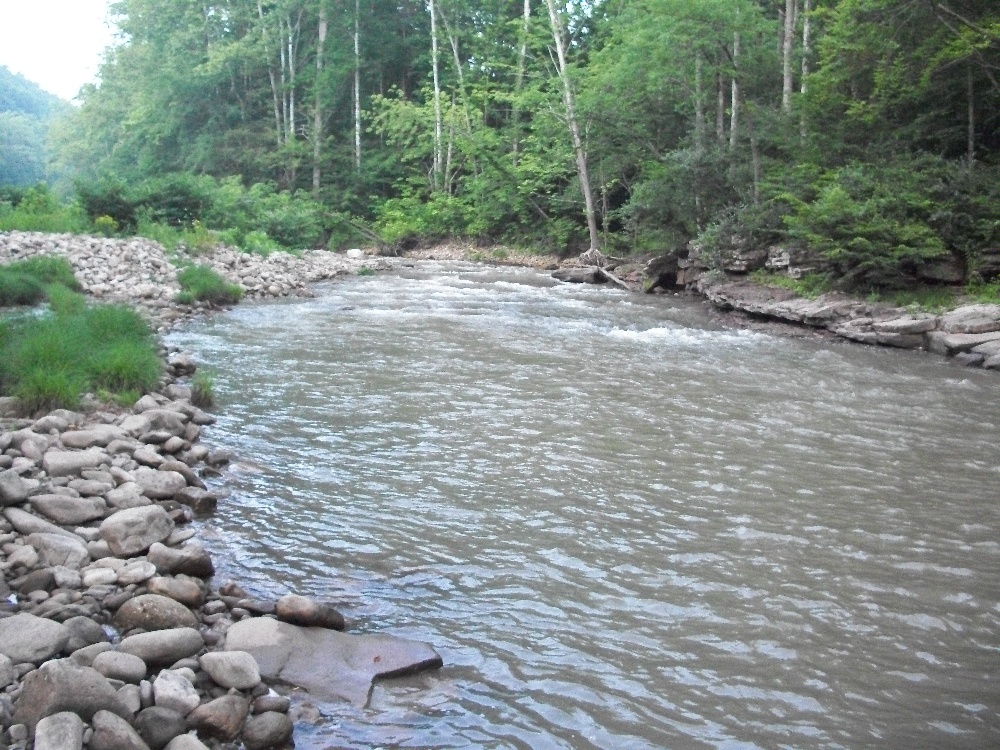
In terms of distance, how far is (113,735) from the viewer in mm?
2754

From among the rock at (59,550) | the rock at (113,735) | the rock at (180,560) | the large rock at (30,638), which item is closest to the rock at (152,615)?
the large rock at (30,638)

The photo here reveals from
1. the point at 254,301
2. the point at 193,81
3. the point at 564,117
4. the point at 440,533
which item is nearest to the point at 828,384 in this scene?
the point at 440,533

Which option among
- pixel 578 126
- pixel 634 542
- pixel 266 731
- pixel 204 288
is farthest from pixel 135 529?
pixel 578 126

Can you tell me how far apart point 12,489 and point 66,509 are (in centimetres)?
30

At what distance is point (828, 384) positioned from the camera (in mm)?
10102

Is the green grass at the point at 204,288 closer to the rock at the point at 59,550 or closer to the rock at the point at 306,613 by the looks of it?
the rock at the point at 59,550

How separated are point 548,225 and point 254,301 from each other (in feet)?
51.7

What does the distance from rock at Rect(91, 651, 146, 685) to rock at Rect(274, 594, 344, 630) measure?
771mm

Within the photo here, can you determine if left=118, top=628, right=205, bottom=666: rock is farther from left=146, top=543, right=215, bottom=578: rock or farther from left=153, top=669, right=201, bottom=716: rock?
left=146, top=543, right=215, bottom=578: rock

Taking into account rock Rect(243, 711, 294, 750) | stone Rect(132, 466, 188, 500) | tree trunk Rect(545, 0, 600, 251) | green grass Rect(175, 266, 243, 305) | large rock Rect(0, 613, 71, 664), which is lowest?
rock Rect(243, 711, 294, 750)

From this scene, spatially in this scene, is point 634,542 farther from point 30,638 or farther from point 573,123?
point 573,123

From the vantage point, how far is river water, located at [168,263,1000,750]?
136 inches

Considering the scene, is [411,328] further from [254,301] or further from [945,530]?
[945,530]

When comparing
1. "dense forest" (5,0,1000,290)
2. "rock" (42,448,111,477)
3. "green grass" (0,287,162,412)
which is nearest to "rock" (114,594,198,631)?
"rock" (42,448,111,477)
